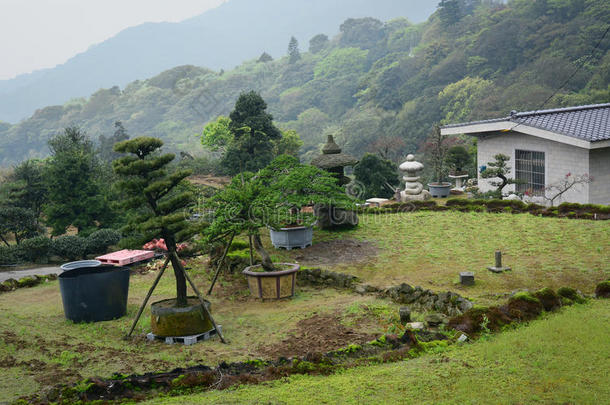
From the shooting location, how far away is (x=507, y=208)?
591 inches

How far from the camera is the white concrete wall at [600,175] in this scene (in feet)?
53.0

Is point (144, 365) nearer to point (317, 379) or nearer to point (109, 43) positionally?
point (317, 379)

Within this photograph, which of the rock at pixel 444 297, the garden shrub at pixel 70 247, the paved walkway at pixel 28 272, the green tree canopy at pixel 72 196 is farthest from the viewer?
the green tree canopy at pixel 72 196

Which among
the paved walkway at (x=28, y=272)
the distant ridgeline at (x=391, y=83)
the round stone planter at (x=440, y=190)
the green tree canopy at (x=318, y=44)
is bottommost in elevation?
the paved walkway at (x=28, y=272)

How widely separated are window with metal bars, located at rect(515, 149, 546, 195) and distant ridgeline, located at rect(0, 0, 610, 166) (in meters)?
12.3

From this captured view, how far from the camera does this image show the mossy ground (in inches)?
257

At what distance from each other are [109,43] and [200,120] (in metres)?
126

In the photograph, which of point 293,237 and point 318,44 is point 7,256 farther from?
point 318,44

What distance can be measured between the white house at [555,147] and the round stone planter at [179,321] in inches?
507

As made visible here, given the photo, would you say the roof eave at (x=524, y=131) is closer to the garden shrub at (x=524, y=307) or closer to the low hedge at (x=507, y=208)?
the low hedge at (x=507, y=208)

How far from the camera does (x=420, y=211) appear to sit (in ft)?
54.3

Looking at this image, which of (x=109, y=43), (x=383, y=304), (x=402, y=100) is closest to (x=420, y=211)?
(x=383, y=304)

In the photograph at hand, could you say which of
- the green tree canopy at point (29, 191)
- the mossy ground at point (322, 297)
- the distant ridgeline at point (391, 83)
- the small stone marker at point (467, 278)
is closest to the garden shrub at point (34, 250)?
the mossy ground at point (322, 297)

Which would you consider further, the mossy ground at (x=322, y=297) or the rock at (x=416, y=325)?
the rock at (x=416, y=325)
